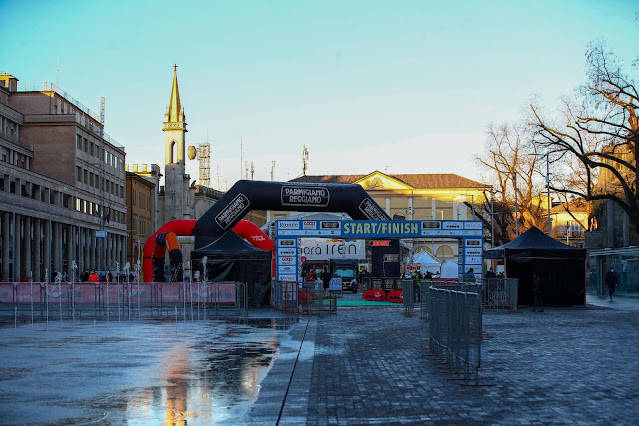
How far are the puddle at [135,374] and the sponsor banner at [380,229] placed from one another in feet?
54.1

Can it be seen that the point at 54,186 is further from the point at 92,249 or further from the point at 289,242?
the point at 289,242

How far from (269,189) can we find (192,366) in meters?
24.2

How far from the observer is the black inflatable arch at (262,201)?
3678cm

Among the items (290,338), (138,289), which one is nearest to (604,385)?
(290,338)

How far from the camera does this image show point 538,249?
34.5 m

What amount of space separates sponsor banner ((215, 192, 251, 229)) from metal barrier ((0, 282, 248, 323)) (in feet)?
23.3

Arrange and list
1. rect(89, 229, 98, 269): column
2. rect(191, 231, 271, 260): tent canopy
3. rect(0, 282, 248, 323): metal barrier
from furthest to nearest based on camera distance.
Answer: rect(89, 229, 98, 269): column, rect(191, 231, 271, 260): tent canopy, rect(0, 282, 248, 323): metal barrier

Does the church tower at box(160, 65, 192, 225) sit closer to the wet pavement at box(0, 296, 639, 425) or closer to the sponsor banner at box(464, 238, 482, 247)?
the sponsor banner at box(464, 238, 482, 247)

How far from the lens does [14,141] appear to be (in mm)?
76000

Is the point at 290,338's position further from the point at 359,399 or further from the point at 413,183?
the point at 413,183

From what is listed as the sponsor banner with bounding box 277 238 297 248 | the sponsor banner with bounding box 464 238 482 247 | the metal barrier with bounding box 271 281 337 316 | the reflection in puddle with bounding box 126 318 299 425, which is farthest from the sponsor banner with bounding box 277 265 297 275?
the reflection in puddle with bounding box 126 318 299 425

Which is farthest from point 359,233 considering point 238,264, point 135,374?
point 135,374

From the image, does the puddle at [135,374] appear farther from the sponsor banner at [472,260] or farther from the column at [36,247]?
the column at [36,247]

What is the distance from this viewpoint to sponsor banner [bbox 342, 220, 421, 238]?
123 feet
